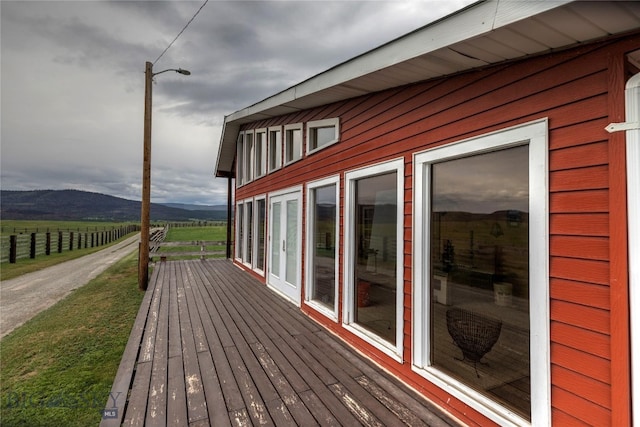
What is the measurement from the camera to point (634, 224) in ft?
4.90

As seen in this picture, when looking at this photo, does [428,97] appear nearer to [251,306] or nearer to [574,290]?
[574,290]

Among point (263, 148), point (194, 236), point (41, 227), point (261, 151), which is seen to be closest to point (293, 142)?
point (263, 148)

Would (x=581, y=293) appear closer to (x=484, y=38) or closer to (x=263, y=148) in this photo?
(x=484, y=38)

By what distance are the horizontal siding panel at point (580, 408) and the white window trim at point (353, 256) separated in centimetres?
132

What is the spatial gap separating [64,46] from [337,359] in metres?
9.98

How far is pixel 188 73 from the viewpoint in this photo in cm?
696

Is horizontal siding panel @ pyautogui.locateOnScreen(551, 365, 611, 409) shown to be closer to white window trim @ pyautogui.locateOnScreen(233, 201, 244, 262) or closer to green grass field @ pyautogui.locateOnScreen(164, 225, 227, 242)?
white window trim @ pyautogui.locateOnScreen(233, 201, 244, 262)

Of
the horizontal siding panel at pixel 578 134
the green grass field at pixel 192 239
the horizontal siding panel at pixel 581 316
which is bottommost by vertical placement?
the green grass field at pixel 192 239

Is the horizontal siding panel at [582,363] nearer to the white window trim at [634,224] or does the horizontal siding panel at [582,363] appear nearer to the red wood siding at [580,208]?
the red wood siding at [580,208]

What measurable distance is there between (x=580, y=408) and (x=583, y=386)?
5.0 inches

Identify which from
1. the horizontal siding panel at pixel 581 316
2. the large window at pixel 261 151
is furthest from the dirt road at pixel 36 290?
the horizontal siding panel at pixel 581 316

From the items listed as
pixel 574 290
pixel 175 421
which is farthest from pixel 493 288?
pixel 175 421

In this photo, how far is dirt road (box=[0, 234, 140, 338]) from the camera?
19.3ft

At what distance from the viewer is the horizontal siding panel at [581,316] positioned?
160 centimetres
